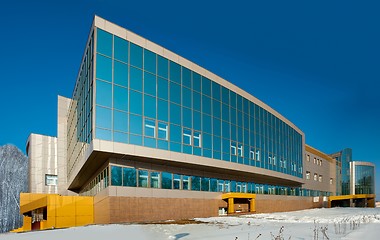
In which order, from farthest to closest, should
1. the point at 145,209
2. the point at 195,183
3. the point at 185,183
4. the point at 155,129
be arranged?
the point at 195,183 < the point at 185,183 < the point at 155,129 < the point at 145,209

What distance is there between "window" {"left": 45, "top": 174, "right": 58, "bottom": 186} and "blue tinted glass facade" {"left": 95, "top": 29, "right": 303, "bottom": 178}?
84.0 feet

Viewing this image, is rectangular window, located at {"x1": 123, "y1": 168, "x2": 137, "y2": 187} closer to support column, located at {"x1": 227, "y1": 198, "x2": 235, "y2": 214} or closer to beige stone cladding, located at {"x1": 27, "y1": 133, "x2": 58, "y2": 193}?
support column, located at {"x1": 227, "y1": 198, "x2": 235, "y2": 214}

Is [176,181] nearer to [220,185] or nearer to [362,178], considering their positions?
[220,185]

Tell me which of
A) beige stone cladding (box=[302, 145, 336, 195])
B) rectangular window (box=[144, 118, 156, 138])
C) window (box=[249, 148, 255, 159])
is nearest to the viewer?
rectangular window (box=[144, 118, 156, 138])

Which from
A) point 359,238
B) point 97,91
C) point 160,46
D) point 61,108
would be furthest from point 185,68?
point 61,108

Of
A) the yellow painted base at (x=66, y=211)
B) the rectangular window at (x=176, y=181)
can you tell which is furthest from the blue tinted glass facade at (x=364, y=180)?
the yellow painted base at (x=66, y=211)

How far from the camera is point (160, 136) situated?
26719mm

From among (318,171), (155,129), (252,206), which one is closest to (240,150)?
(252,206)

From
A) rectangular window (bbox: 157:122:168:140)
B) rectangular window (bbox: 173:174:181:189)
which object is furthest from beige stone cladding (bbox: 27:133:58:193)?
rectangular window (bbox: 157:122:168:140)

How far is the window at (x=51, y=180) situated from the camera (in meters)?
46.2

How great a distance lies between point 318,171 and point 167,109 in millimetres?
47108

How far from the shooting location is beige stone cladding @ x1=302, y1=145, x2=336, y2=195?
59875 millimetres

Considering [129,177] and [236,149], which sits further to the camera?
[236,149]

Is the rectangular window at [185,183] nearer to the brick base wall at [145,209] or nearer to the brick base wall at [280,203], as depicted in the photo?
the brick base wall at [145,209]
